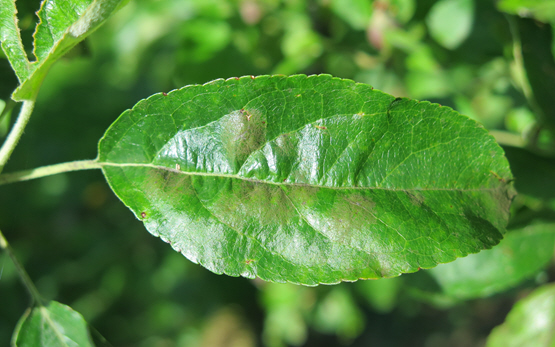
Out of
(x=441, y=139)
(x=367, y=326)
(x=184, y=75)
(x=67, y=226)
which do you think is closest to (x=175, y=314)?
(x=67, y=226)

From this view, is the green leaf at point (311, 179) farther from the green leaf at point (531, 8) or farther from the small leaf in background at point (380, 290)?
the small leaf in background at point (380, 290)

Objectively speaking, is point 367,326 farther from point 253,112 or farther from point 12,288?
point 253,112

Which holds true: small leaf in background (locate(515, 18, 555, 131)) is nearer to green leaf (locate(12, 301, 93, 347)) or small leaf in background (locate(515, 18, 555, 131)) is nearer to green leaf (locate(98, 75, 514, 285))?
green leaf (locate(98, 75, 514, 285))

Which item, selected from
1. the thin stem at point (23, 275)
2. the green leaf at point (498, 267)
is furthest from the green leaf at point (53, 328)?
the green leaf at point (498, 267)

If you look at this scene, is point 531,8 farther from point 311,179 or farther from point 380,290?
point 380,290

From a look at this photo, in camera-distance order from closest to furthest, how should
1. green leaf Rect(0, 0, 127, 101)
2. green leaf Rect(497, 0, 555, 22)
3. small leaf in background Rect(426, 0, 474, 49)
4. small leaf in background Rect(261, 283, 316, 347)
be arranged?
green leaf Rect(0, 0, 127, 101), green leaf Rect(497, 0, 555, 22), small leaf in background Rect(426, 0, 474, 49), small leaf in background Rect(261, 283, 316, 347)

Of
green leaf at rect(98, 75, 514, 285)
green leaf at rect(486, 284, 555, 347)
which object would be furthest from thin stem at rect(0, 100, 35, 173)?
green leaf at rect(486, 284, 555, 347)

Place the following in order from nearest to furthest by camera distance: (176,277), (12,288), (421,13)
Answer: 1. (421,13)
2. (12,288)
3. (176,277)
